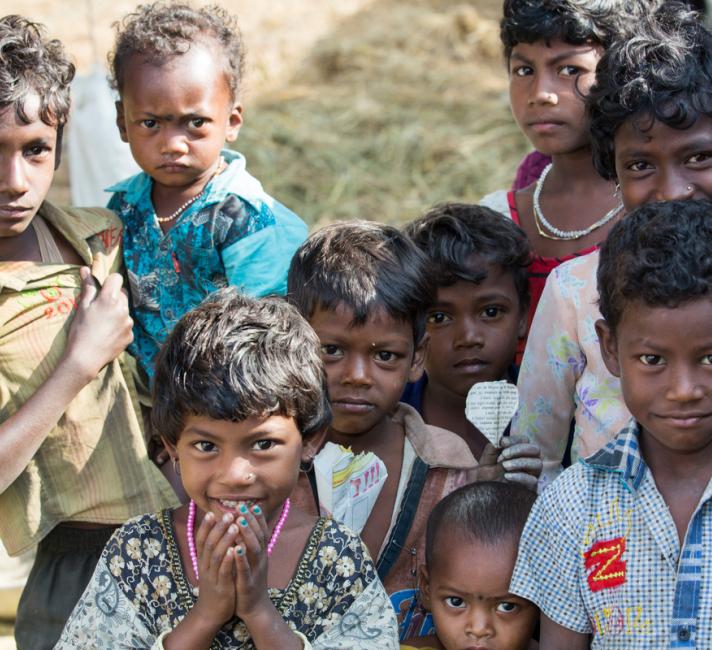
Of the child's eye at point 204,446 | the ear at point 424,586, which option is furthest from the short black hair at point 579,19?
the child's eye at point 204,446

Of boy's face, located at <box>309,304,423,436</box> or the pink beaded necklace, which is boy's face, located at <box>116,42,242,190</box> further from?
the pink beaded necklace

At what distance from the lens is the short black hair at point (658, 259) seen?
7.82 feet

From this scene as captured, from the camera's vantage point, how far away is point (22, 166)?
10.1 ft

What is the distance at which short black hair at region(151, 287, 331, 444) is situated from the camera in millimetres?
2461

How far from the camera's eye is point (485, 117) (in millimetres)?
7039

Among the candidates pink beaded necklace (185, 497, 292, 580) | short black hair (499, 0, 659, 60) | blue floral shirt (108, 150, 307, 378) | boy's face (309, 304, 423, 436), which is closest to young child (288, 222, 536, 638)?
boy's face (309, 304, 423, 436)

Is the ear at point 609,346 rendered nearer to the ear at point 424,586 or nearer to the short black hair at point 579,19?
the ear at point 424,586

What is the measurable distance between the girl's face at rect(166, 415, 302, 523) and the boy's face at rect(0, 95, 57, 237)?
3.03 feet

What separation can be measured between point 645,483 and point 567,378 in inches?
22.7

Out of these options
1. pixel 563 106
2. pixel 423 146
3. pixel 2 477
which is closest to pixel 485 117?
pixel 423 146

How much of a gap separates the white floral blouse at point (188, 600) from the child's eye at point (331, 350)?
2.00ft

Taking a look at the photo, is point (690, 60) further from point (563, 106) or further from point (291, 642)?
point (291, 642)

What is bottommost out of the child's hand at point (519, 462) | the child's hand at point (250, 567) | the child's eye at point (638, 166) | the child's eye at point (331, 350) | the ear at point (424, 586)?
the ear at point (424, 586)

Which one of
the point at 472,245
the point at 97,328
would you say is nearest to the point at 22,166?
the point at 97,328
